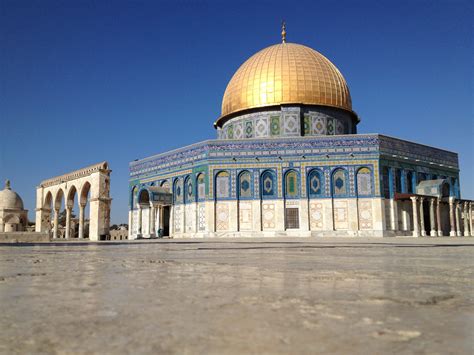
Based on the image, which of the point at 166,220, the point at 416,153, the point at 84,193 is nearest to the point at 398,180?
the point at 416,153

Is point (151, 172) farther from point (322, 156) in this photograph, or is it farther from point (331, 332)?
point (331, 332)

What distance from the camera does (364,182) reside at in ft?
78.6

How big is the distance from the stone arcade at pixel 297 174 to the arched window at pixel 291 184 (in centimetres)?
6

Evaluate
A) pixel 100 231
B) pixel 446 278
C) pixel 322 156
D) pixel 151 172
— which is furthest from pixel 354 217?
pixel 446 278

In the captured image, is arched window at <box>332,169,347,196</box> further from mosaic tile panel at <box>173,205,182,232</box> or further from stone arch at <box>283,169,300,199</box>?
mosaic tile panel at <box>173,205,182,232</box>

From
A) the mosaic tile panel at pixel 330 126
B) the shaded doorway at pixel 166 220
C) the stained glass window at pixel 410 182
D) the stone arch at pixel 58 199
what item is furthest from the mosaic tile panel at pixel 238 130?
the stone arch at pixel 58 199

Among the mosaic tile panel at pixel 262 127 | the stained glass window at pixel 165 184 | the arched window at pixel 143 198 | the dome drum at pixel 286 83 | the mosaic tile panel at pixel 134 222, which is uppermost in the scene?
the dome drum at pixel 286 83

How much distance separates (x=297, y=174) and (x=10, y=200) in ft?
113

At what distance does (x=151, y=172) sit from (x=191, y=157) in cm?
472

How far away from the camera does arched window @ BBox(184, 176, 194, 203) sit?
26.2 m

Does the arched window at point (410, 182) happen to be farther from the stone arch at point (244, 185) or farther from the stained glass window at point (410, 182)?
the stone arch at point (244, 185)

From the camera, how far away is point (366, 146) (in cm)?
2430

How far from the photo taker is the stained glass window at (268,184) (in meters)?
24.5

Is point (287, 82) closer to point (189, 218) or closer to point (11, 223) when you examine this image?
point (189, 218)
